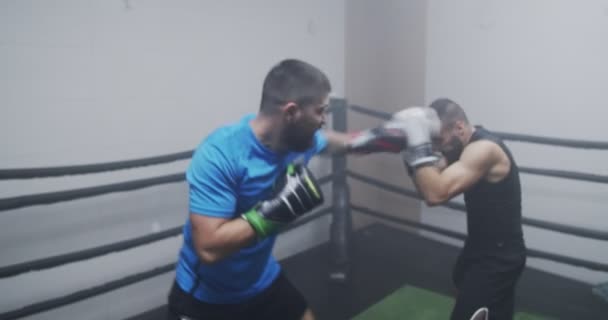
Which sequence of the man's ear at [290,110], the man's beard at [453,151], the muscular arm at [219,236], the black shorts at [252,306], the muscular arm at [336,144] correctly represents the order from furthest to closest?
the man's beard at [453,151]
the muscular arm at [336,144]
the black shorts at [252,306]
the man's ear at [290,110]
the muscular arm at [219,236]

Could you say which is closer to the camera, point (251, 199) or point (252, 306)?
point (251, 199)

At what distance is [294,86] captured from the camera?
1478 millimetres

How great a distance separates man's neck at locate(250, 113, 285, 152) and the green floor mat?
1.48 m

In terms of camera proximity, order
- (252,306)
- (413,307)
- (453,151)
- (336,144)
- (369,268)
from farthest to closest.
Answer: (369,268) → (413,307) → (453,151) → (336,144) → (252,306)

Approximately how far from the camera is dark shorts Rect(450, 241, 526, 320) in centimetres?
189

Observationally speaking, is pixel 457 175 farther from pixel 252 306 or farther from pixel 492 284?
pixel 252 306

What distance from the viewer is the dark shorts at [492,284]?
1894 mm

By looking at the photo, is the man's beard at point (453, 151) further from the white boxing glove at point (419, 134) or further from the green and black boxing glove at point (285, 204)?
the green and black boxing glove at point (285, 204)

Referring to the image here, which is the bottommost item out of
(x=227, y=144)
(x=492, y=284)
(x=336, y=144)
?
(x=492, y=284)

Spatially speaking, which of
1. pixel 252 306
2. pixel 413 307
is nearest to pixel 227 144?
pixel 252 306

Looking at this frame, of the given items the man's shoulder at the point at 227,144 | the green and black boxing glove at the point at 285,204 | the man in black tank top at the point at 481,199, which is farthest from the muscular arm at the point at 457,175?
the man's shoulder at the point at 227,144

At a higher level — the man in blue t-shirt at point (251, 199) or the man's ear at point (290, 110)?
the man's ear at point (290, 110)

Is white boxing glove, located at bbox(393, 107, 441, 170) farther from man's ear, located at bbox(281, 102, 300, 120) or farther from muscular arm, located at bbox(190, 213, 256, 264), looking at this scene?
muscular arm, located at bbox(190, 213, 256, 264)

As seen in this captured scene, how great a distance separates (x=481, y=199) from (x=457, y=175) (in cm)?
17
